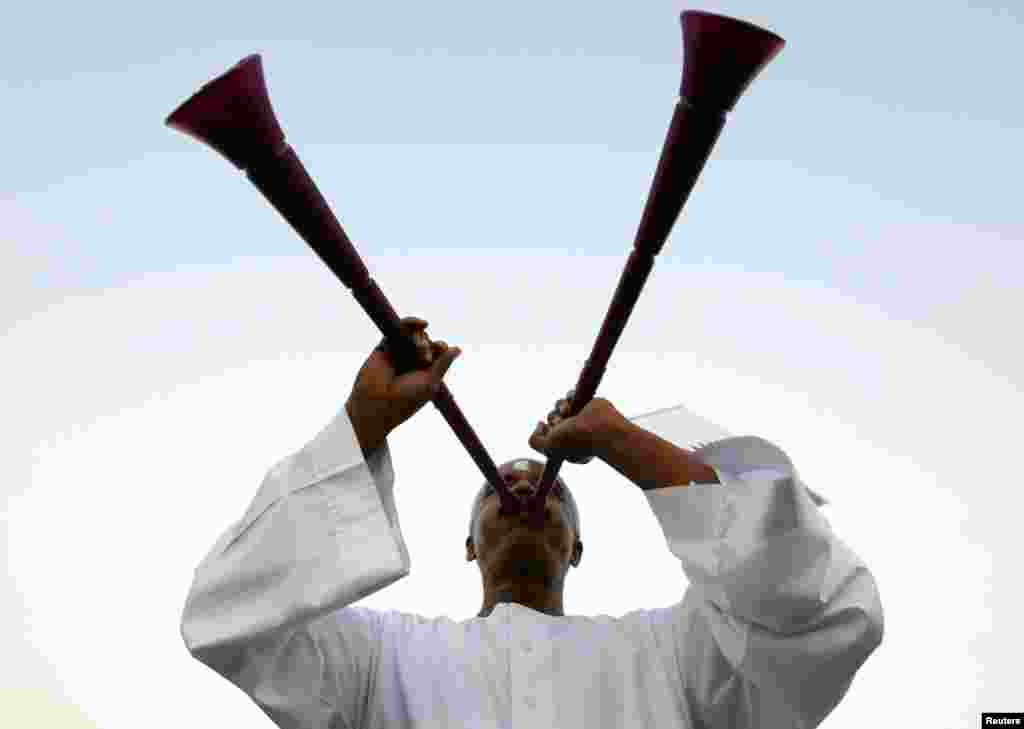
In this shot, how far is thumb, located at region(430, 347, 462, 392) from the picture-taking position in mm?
3518

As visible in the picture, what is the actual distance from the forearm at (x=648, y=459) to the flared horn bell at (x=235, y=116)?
4.24ft

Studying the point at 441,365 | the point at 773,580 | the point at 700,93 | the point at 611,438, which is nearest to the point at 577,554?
the point at 611,438

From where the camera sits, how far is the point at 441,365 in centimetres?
356

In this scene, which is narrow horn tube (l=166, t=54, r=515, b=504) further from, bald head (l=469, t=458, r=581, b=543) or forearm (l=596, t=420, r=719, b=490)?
bald head (l=469, t=458, r=581, b=543)

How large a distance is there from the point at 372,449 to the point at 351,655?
706 mm

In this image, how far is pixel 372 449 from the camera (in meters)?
3.47

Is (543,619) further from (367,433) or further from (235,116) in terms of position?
(235,116)

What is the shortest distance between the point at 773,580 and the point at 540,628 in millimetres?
1061

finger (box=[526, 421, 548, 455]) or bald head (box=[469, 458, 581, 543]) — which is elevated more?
finger (box=[526, 421, 548, 455])

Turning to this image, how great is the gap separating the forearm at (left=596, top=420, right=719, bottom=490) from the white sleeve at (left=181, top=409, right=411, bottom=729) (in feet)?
2.19

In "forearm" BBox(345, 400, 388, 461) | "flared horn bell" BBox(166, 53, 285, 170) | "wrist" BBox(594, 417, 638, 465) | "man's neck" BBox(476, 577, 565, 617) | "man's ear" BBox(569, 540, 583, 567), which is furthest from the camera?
"man's ear" BBox(569, 540, 583, 567)

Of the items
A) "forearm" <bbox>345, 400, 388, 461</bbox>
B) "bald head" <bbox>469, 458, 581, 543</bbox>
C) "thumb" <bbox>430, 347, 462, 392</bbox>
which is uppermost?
"thumb" <bbox>430, 347, 462, 392</bbox>

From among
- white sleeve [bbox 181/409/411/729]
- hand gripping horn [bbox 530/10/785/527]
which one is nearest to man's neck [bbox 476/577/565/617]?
white sleeve [bbox 181/409/411/729]

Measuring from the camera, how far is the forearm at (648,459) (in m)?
3.49
